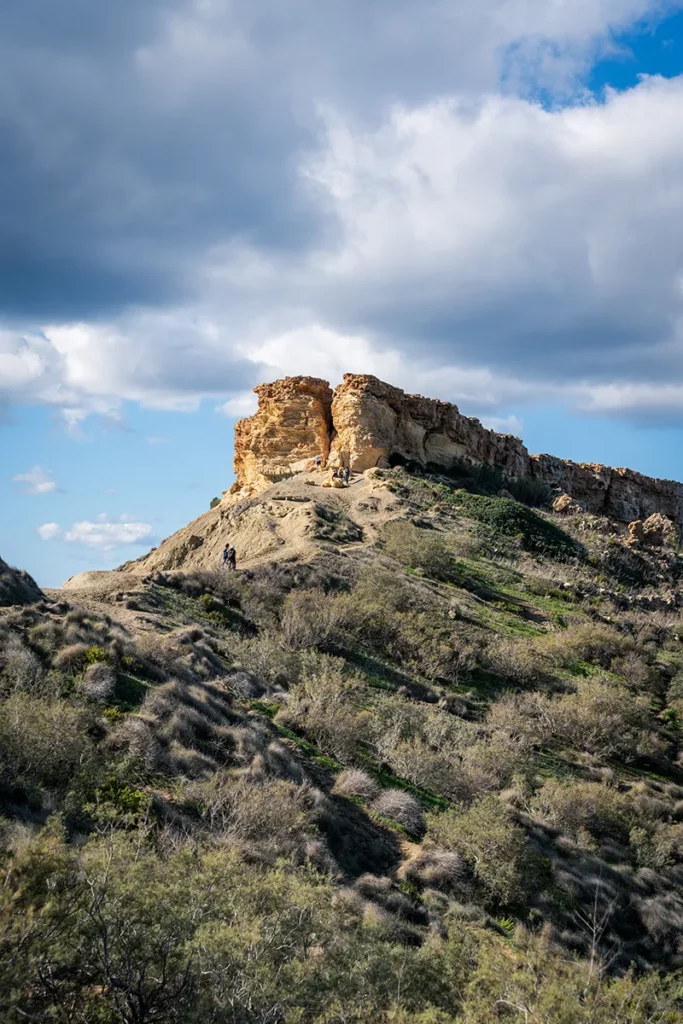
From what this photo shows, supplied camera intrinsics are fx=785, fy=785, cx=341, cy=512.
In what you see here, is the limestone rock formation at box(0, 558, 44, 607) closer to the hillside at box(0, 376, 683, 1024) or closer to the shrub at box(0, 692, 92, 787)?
the hillside at box(0, 376, 683, 1024)

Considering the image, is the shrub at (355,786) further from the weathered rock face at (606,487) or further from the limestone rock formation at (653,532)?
the weathered rock face at (606,487)

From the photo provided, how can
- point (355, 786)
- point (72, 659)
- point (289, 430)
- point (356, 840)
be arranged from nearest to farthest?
1. point (356, 840)
2. point (355, 786)
3. point (72, 659)
4. point (289, 430)

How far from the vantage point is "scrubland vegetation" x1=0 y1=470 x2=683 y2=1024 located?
729 centimetres

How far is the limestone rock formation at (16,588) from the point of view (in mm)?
18094

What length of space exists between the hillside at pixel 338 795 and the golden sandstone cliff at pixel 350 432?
10.9 metres

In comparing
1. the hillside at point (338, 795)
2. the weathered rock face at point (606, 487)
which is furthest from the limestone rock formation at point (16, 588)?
the weathered rock face at point (606, 487)

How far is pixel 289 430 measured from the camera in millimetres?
45938

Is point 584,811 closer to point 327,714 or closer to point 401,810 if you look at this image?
point 401,810

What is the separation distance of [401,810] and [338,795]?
47.2 inches

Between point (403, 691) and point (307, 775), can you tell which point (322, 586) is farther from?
point (307, 775)

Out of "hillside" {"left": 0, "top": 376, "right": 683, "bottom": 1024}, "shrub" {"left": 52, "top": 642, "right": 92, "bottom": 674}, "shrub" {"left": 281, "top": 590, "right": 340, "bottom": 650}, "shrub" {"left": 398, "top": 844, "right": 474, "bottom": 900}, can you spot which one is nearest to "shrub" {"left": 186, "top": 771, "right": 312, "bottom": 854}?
"hillside" {"left": 0, "top": 376, "right": 683, "bottom": 1024}

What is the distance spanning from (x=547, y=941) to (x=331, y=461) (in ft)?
111

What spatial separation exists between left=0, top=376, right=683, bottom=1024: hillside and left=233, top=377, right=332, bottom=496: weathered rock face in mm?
11793

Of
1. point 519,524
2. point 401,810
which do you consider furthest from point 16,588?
point 519,524
